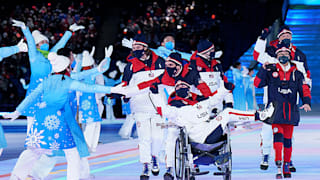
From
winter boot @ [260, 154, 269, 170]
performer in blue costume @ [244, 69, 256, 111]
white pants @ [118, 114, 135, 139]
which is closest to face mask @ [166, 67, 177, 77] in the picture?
winter boot @ [260, 154, 269, 170]

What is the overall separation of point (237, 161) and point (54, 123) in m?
3.75

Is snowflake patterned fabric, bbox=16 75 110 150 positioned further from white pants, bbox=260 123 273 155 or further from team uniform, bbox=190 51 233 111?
white pants, bbox=260 123 273 155

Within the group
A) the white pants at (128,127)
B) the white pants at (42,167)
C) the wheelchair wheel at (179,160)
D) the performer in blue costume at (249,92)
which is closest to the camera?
the wheelchair wheel at (179,160)

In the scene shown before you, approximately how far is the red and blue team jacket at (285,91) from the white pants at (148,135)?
1.39 meters

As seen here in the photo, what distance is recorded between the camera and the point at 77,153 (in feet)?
19.7

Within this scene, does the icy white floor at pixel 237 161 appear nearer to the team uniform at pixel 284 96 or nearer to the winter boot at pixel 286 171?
the winter boot at pixel 286 171

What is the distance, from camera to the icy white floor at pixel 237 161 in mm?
7598

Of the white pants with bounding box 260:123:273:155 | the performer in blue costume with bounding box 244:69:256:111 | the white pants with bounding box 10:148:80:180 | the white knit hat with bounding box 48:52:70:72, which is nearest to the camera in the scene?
the white pants with bounding box 10:148:80:180

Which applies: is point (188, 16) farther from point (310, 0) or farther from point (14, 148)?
point (14, 148)

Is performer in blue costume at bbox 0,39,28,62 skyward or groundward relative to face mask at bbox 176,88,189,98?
skyward

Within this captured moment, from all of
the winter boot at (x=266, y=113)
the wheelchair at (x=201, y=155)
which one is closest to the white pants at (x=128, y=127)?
the winter boot at (x=266, y=113)

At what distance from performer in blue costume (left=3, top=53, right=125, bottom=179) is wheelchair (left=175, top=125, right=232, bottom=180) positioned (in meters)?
0.98

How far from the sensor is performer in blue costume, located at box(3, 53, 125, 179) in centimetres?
581

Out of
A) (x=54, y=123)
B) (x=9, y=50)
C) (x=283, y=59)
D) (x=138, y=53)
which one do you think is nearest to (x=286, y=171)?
(x=283, y=59)
